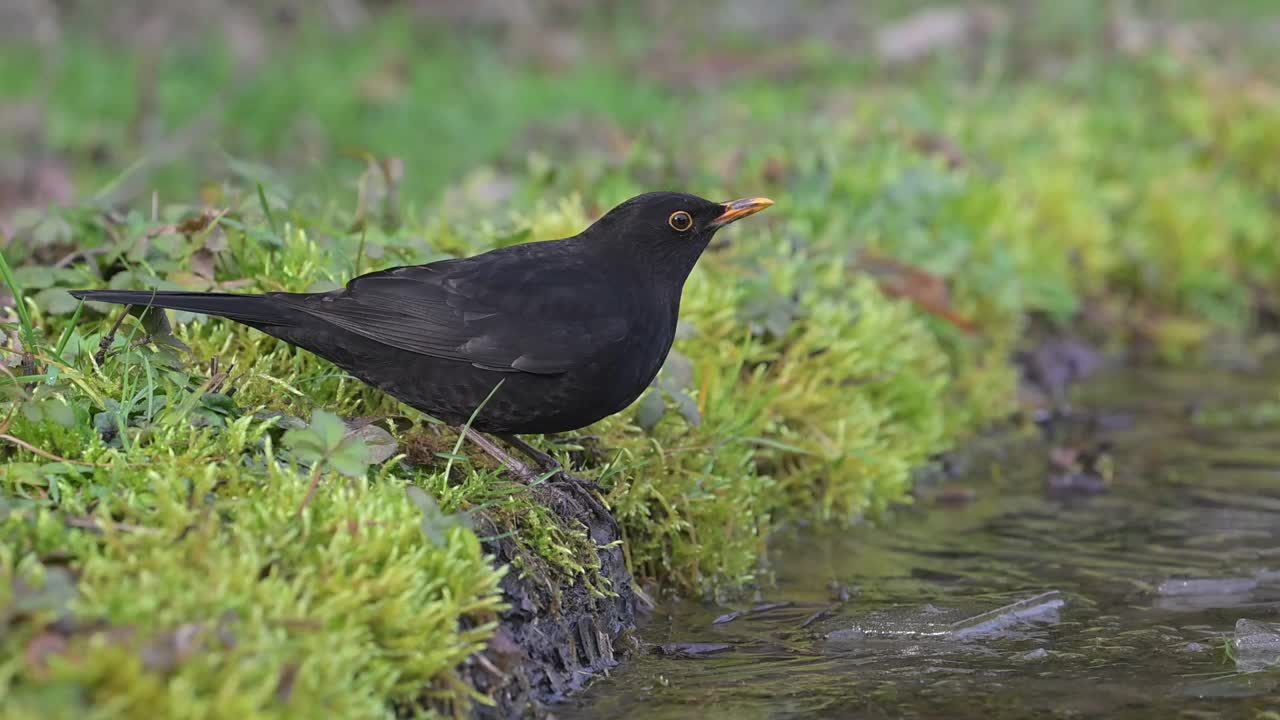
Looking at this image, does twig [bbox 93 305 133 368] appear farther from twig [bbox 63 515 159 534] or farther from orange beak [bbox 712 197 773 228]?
orange beak [bbox 712 197 773 228]

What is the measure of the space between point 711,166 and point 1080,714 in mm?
4293

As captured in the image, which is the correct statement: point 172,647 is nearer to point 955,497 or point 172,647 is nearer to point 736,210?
point 736,210

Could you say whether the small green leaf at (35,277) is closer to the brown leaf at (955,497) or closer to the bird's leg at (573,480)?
the bird's leg at (573,480)

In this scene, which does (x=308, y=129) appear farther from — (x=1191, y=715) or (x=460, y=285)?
(x=1191, y=715)

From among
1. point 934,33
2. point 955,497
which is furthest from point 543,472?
point 934,33

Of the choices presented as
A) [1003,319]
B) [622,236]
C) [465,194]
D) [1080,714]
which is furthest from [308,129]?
[1080,714]

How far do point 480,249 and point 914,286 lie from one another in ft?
6.45

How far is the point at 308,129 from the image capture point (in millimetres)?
9586

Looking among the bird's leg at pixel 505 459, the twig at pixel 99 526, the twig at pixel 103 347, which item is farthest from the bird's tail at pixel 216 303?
the twig at pixel 99 526

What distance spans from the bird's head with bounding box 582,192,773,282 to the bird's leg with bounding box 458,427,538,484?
0.65m

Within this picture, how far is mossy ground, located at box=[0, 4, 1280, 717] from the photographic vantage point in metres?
2.95

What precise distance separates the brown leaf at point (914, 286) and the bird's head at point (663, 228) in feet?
6.64

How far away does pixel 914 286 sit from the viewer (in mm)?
6238

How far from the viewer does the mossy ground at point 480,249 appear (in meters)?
2.95
